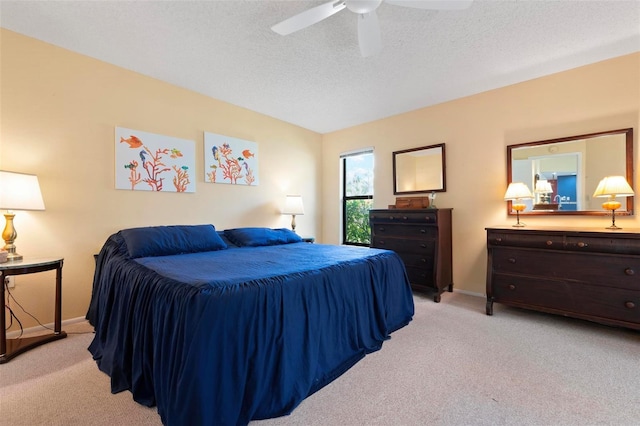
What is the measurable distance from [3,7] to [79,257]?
6.50 feet

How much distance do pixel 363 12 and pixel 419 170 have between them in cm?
246

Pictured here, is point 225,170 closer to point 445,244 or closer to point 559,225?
point 445,244

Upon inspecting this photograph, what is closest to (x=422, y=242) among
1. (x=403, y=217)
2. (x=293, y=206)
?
(x=403, y=217)

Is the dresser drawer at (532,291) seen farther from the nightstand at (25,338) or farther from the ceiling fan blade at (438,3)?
the nightstand at (25,338)

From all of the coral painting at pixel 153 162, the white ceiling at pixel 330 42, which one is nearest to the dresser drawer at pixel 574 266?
the white ceiling at pixel 330 42

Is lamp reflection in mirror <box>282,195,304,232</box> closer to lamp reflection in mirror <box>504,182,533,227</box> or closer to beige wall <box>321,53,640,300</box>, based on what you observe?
beige wall <box>321,53,640,300</box>

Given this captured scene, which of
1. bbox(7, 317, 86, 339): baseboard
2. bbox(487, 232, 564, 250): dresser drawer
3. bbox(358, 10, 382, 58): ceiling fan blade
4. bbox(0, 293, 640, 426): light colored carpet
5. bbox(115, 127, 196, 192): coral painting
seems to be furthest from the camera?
bbox(115, 127, 196, 192): coral painting

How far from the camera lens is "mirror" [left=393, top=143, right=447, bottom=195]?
12.2 ft

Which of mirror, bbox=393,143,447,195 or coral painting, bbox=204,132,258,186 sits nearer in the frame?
coral painting, bbox=204,132,258,186

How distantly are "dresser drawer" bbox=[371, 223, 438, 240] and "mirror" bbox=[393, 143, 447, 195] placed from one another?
2.28ft

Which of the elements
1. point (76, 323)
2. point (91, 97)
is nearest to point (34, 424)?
point (76, 323)

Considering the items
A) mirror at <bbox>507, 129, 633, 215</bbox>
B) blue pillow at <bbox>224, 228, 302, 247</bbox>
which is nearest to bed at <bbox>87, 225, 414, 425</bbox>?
blue pillow at <bbox>224, 228, 302, 247</bbox>

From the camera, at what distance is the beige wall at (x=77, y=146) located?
2.34m

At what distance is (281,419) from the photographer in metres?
1.42
